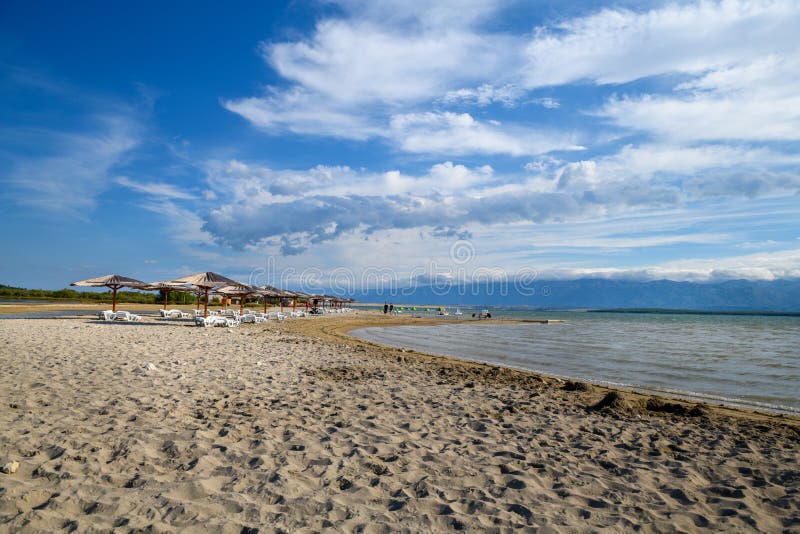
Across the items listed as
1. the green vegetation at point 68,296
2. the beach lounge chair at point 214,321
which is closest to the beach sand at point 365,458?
the beach lounge chair at point 214,321

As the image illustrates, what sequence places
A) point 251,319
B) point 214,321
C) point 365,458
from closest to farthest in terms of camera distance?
point 365,458, point 214,321, point 251,319

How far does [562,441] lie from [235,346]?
10550 mm

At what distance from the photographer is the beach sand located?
3322 mm

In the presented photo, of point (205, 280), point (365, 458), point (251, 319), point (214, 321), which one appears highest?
point (205, 280)

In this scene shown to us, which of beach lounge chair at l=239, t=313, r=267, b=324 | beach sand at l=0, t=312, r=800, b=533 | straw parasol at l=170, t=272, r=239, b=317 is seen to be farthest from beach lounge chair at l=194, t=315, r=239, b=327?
beach sand at l=0, t=312, r=800, b=533

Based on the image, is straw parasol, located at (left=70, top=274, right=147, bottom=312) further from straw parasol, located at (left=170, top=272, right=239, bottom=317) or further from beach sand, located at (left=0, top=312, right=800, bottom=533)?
beach sand, located at (left=0, top=312, right=800, bottom=533)

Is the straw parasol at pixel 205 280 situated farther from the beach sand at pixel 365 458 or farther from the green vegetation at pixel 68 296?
the green vegetation at pixel 68 296

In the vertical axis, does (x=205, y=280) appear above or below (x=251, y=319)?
above

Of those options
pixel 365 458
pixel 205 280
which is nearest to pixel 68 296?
pixel 205 280

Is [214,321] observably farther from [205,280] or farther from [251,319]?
[251,319]

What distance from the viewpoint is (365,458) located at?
4.50 metres

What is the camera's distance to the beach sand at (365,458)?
10.9 ft

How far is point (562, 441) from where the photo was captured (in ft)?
17.6

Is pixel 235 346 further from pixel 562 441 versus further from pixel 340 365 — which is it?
pixel 562 441
